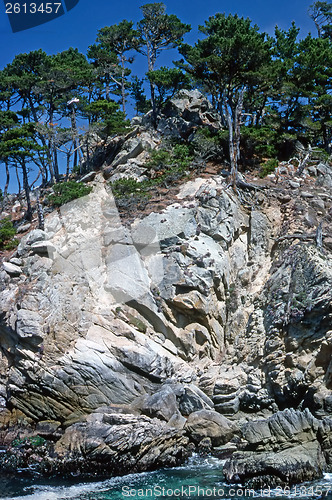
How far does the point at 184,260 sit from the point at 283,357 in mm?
7520

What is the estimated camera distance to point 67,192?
2858 cm

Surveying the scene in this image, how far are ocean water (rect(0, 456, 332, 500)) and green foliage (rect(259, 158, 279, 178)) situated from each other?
2024 centimetres

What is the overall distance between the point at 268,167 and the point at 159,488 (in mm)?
22429

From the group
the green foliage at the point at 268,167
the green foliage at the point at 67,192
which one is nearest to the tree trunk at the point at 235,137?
the green foliage at the point at 268,167

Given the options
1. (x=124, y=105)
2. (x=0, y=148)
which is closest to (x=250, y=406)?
(x=0, y=148)

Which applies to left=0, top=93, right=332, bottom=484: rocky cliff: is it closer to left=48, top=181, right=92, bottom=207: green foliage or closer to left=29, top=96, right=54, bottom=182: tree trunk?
left=48, top=181, right=92, bottom=207: green foliage

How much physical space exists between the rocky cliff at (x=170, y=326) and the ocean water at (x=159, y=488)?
1.83 feet

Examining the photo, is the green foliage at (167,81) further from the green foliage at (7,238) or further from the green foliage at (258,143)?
the green foliage at (7,238)

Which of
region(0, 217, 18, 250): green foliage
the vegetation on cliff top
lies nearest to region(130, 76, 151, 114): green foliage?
the vegetation on cliff top

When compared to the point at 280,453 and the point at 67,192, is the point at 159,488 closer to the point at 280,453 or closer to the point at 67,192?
the point at 280,453

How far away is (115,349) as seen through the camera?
20.7m

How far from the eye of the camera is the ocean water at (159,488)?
13.9 metres

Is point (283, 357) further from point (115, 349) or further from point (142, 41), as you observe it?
point (142, 41)

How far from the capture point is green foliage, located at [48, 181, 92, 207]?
93.4 ft
